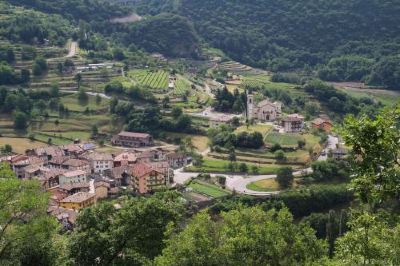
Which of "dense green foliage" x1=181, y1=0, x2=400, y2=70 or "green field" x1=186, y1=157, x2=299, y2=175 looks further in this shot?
"dense green foliage" x1=181, y1=0, x2=400, y2=70

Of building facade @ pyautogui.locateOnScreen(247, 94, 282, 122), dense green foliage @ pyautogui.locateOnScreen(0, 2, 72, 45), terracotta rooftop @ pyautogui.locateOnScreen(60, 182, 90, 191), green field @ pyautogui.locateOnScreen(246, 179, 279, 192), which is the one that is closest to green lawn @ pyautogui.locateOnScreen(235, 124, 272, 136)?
building facade @ pyautogui.locateOnScreen(247, 94, 282, 122)

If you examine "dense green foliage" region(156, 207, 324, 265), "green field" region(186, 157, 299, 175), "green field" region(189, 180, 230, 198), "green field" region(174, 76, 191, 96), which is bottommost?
"green field" region(189, 180, 230, 198)

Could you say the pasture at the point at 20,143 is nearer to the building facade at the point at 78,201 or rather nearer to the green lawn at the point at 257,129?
the building facade at the point at 78,201

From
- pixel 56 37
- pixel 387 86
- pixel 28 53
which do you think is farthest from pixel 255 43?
pixel 28 53

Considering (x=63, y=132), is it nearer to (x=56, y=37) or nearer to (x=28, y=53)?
(x=28, y=53)

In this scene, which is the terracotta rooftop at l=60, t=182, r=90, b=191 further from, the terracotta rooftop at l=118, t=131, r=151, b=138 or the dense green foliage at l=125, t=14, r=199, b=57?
the dense green foliage at l=125, t=14, r=199, b=57
